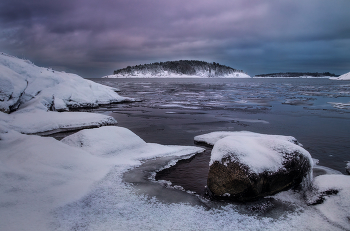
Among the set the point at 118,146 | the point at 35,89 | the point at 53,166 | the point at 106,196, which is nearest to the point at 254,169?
the point at 106,196

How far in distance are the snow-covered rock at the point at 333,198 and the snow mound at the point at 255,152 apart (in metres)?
0.66

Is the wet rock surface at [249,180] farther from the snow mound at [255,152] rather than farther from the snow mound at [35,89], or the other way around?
the snow mound at [35,89]

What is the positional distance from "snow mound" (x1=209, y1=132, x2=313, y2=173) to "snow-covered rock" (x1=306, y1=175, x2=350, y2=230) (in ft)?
2.16

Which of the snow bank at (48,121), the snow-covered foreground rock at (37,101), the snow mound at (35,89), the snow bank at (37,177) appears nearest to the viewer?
the snow bank at (37,177)

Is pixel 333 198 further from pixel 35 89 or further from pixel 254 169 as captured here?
pixel 35 89

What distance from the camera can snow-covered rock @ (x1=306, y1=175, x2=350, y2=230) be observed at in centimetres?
366

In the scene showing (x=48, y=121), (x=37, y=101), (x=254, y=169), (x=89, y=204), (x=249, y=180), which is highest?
(x=37, y=101)

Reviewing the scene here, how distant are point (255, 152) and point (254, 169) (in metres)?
0.49

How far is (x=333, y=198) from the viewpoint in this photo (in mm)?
4023

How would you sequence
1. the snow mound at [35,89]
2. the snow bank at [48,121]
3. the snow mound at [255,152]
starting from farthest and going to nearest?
Result: the snow mound at [35,89]
the snow bank at [48,121]
the snow mound at [255,152]

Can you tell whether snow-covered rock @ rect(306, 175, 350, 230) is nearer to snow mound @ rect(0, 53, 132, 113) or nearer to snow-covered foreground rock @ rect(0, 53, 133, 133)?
snow-covered foreground rock @ rect(0, 53, 133, 133)

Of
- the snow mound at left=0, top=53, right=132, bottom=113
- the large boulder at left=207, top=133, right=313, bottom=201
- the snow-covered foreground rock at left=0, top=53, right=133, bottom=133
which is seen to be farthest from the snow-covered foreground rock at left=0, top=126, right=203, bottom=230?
the snow mound at left=0, top=53, right=132, bottom=113

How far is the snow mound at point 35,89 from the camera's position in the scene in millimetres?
10586

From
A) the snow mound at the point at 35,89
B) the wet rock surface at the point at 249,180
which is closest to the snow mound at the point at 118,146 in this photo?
the wet rock surface at the point at 249,180
